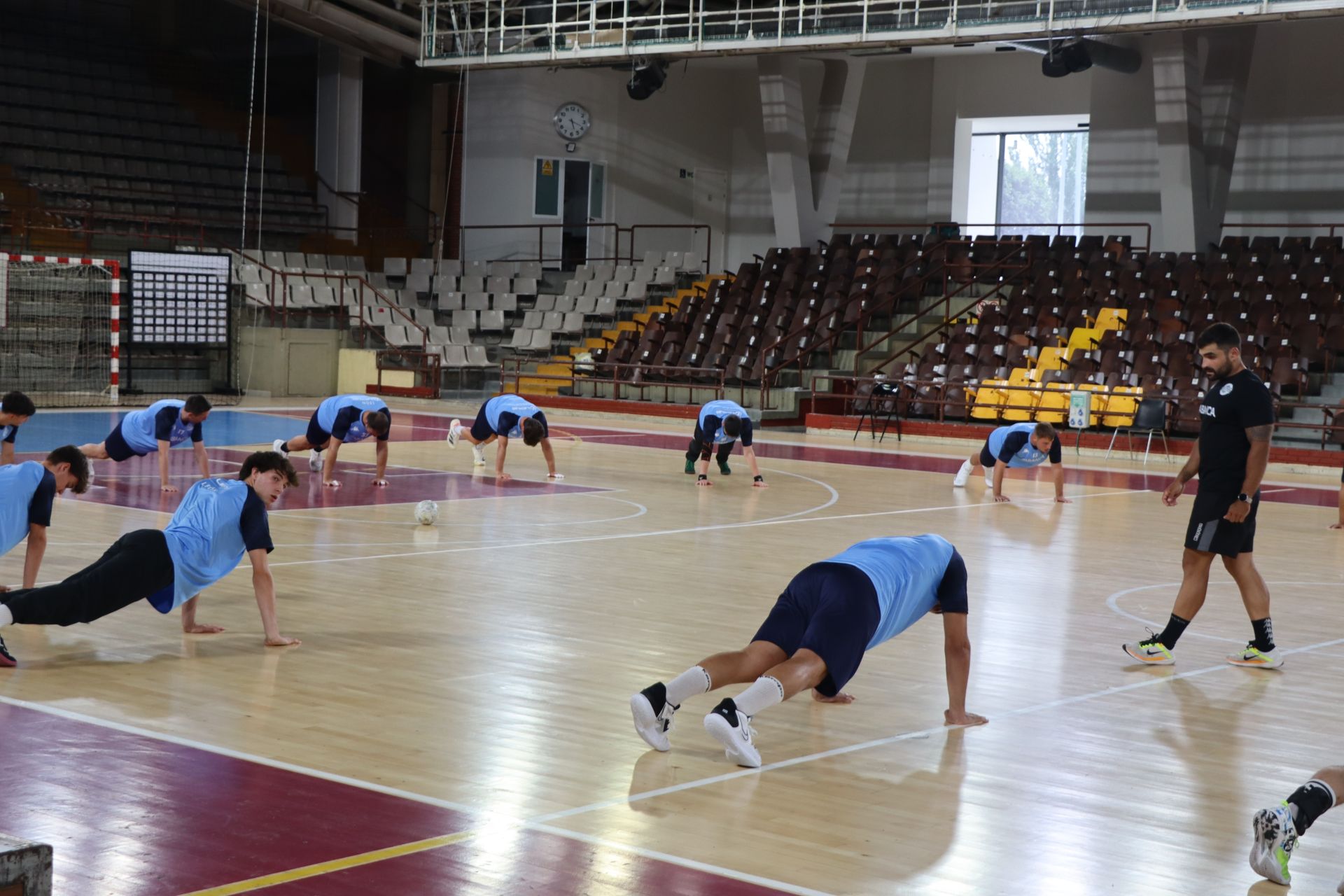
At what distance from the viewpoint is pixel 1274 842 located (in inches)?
175

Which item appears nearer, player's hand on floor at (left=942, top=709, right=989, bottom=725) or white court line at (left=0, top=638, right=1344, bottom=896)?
white court line at (left=0, top=638, right=1344, bottom=896)

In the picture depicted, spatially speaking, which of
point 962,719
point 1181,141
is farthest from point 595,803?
point 1181,141

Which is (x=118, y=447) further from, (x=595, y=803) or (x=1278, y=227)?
(x=1278, y=227)

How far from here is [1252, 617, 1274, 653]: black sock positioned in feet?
26.2

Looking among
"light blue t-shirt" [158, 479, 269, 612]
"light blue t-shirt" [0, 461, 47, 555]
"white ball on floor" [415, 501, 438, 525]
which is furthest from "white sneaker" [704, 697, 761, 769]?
"white ball on floor" [415, 501, 438, 525]

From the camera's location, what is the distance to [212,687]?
6.75m

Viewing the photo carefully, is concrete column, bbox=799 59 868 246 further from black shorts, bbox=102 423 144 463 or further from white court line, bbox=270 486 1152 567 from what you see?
black shorts, bbox=102 423 144 463

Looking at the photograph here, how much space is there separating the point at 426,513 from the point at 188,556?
5277 millimetres

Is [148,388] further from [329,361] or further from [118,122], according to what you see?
[118,122]

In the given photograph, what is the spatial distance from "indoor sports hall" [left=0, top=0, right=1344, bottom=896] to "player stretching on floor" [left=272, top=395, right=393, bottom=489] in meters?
0.10

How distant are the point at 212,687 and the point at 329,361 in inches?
973

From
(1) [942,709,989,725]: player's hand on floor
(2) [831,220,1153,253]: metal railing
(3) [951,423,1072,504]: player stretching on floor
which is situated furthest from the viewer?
(2) [831,220,1153,253]: metal railing

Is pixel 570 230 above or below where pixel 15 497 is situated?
above

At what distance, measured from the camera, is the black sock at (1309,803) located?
14.8ft
